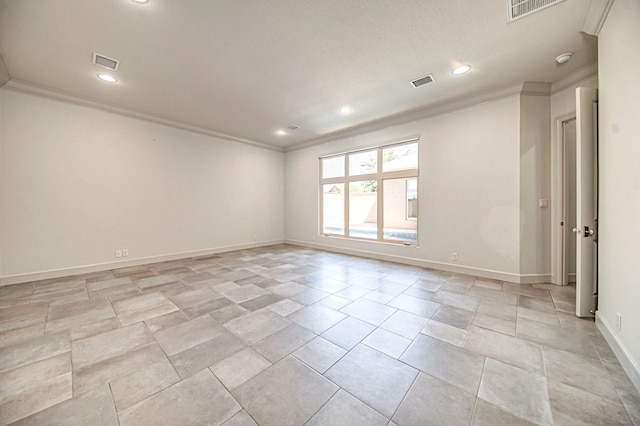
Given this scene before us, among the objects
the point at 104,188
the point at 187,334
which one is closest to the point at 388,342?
the point at 187,334

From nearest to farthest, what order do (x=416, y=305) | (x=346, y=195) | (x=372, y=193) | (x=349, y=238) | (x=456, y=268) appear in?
1. (x=416, y=305)
2. (x=456, y=268)
3. (x=372, y=193)
4. (x=349, y=238)
5. (x=346, y=195)

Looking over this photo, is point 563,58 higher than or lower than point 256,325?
higher

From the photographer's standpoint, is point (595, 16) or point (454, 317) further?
point (454, 317)

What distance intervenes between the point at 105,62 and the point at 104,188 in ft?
7.69

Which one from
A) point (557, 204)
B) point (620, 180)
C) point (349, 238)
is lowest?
point (349, 238)

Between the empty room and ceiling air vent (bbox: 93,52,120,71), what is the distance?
3cm

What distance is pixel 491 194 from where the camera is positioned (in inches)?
157

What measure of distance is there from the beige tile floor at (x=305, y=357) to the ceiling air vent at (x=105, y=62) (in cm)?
307

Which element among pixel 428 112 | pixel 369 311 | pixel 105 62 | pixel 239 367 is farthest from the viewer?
pixel 428 112

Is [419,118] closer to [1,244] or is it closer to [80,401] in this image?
[80,401]

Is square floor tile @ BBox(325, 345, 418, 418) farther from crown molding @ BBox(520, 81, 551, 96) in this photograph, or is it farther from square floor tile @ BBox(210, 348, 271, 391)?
crown molding @ BBox(520, 81, 551, 96)

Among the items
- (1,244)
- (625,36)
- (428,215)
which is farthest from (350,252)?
(1,244)

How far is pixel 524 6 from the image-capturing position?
2.21 meters

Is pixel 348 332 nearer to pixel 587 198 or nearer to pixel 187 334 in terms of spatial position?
pixel 187 334
